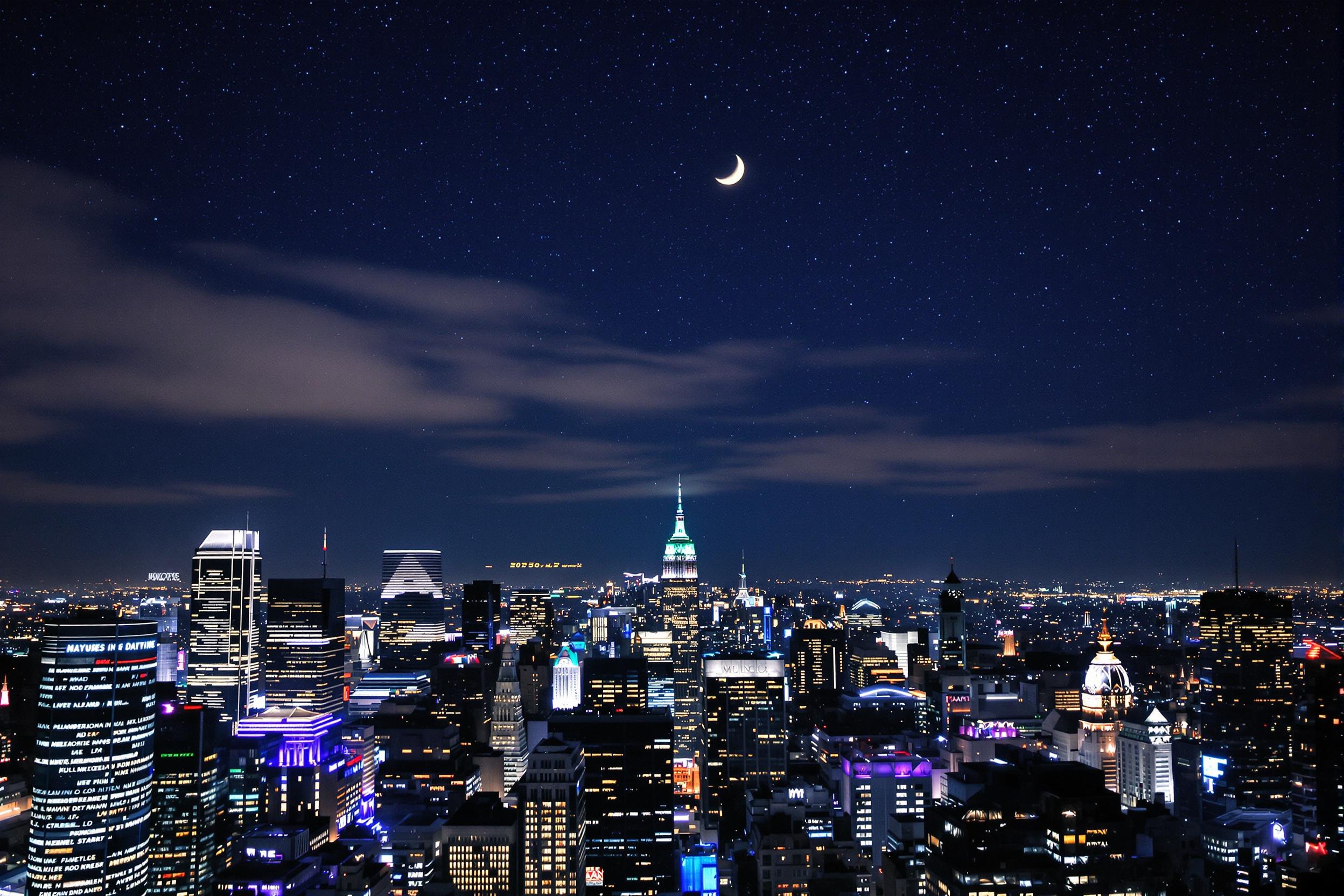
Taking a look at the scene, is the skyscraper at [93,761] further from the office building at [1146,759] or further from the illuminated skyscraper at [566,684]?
the office building at [1146,759]

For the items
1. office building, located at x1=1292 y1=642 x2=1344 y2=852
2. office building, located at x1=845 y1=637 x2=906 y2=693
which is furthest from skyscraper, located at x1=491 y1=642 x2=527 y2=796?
office building, located at x1=845 y1=637 x2=906 y2=693

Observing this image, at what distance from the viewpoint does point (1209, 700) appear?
3222 cm

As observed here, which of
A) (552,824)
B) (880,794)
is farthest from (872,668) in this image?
(552,824)

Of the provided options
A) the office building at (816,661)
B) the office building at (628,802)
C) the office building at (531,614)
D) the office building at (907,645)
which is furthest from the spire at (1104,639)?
the office building at (531,614)

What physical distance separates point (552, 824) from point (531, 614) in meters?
36.9

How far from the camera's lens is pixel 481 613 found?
A: 5834cm

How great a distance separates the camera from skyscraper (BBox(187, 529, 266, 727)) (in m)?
45.7

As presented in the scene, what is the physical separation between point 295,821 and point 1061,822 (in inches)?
715

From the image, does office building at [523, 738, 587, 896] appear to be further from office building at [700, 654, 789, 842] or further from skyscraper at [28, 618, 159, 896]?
office building at [700, 654, 789, 842]

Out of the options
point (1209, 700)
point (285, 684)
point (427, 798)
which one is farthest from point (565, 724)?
point (285, 684)

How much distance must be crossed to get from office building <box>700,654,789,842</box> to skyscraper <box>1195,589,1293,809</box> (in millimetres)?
13825

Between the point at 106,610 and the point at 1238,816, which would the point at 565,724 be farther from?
the point at 1238,816

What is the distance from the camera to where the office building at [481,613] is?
55.5 meters

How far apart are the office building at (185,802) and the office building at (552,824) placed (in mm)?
6943
